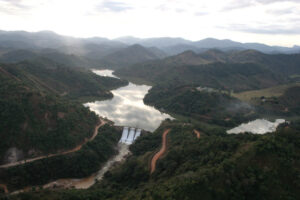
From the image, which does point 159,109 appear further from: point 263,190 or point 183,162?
point 263,190

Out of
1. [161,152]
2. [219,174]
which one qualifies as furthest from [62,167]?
[219,174]

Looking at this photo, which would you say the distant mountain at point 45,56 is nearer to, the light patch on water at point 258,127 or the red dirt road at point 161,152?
the light patch on water at point 258,127

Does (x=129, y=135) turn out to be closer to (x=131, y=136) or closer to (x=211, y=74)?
(x=131, y=136)

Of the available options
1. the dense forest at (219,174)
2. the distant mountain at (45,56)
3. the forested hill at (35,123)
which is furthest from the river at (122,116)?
the distant mountain at (45,56)

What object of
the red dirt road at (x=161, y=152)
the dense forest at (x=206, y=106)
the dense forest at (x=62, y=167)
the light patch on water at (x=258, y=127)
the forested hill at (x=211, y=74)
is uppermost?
the forested hill at (x=211, y=74)

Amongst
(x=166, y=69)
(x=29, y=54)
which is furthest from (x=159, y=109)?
(x=29, y=54)

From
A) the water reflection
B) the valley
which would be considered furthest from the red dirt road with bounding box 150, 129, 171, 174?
the water reflection

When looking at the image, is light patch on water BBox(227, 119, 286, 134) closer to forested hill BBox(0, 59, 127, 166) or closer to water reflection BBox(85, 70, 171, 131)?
water reflection BBox(85, 70, 171, 131)
